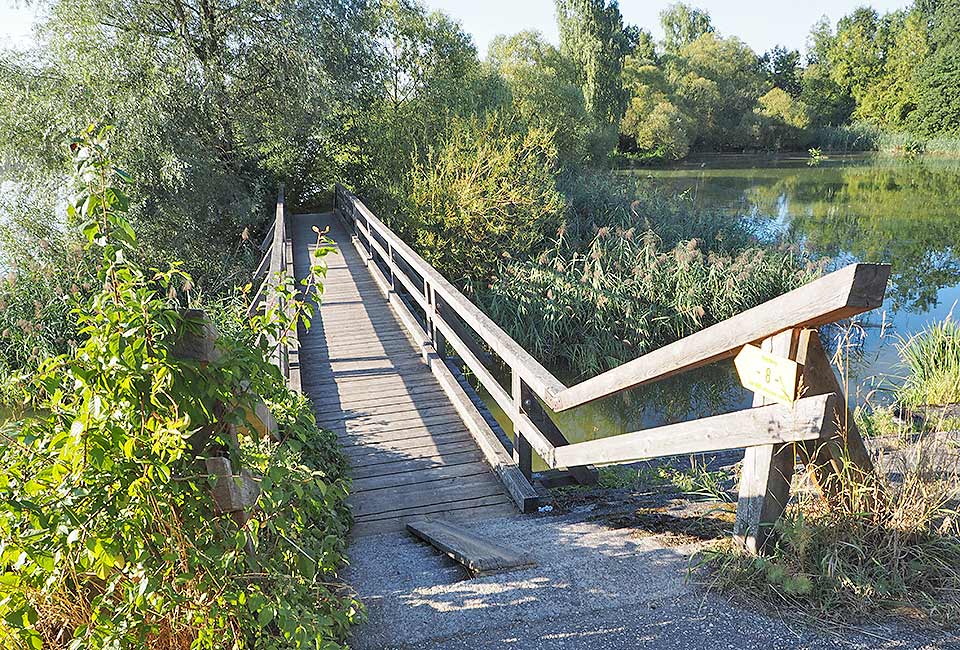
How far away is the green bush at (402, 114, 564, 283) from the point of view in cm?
1070

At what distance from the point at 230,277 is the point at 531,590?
10798 mm

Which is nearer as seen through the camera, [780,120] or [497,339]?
[497,339]

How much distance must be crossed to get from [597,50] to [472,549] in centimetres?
2864

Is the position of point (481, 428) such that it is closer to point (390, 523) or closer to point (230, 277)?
point (390, 523)

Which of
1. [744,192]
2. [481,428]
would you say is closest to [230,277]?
[481,428]

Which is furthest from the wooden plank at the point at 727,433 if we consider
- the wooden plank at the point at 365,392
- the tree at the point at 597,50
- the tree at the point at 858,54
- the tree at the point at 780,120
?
the tree at the point at 858,54

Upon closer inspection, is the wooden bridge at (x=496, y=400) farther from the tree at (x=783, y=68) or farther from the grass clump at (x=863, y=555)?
the tree at (x=783, y=68)

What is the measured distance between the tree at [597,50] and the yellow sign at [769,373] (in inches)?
1079

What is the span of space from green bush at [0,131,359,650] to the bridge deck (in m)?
2.13

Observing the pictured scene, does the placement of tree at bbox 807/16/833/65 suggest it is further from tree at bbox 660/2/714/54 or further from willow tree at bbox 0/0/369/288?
willow tree at bbox 0/0/369/288

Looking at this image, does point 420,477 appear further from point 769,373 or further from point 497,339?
point 769,373

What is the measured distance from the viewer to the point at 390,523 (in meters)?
3.88

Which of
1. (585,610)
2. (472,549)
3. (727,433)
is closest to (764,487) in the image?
(727,433)

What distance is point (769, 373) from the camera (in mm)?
2191
